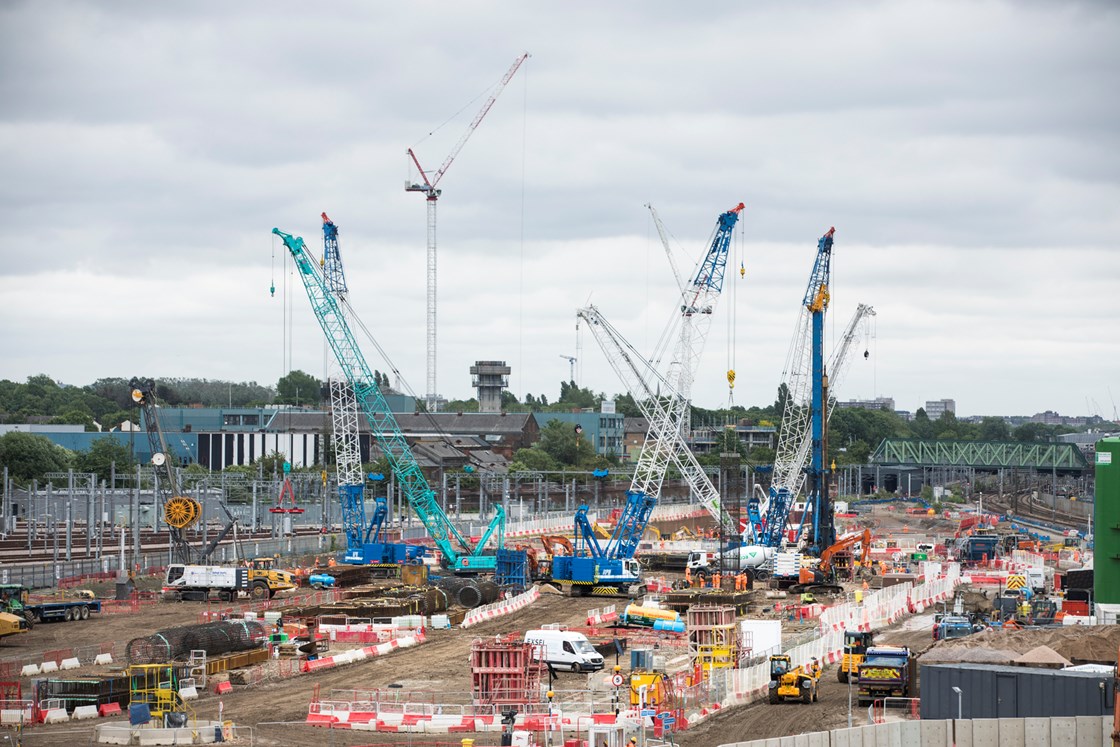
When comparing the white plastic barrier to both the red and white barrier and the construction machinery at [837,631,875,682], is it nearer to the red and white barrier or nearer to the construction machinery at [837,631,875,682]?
the red and white barrier

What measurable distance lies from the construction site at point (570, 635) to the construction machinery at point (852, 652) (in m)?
0.11

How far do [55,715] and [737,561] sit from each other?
58.1m

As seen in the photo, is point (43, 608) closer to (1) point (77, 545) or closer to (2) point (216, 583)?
(2) point (216, 583)

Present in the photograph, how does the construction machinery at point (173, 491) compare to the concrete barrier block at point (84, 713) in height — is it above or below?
above

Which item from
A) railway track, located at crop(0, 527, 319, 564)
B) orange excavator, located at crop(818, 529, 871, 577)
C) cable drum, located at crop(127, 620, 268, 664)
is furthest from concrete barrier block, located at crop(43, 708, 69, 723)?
orange excavator, located at crop(818, 529, 871, 577)

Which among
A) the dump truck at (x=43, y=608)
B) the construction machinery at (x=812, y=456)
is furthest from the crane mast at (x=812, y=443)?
Answer: the dump truck at (x=43, y=608)

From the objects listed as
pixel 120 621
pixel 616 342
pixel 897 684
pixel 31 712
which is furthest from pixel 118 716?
pixel 616 342

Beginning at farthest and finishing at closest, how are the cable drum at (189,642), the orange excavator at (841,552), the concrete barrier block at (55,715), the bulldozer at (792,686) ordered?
the orange excavator at (841,552), the cable drum at (189,642), the bulldozer at (792,686), the concrete barrier block at (55,715)

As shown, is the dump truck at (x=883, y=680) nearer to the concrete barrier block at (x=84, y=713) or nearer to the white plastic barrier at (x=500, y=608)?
the concrete barrier block at (x=84, y=713)

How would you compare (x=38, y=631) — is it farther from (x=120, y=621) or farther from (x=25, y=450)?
(x=25, y=450)

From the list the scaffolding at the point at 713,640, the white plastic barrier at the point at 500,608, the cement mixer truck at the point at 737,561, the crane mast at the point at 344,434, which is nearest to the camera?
the scaffolding at the point at 713,640

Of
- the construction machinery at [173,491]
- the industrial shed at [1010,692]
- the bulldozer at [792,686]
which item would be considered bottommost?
the bulldozer at [792,686]

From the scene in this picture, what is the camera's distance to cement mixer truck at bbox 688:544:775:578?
297 feet

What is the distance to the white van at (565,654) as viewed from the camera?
4747 centimetres
